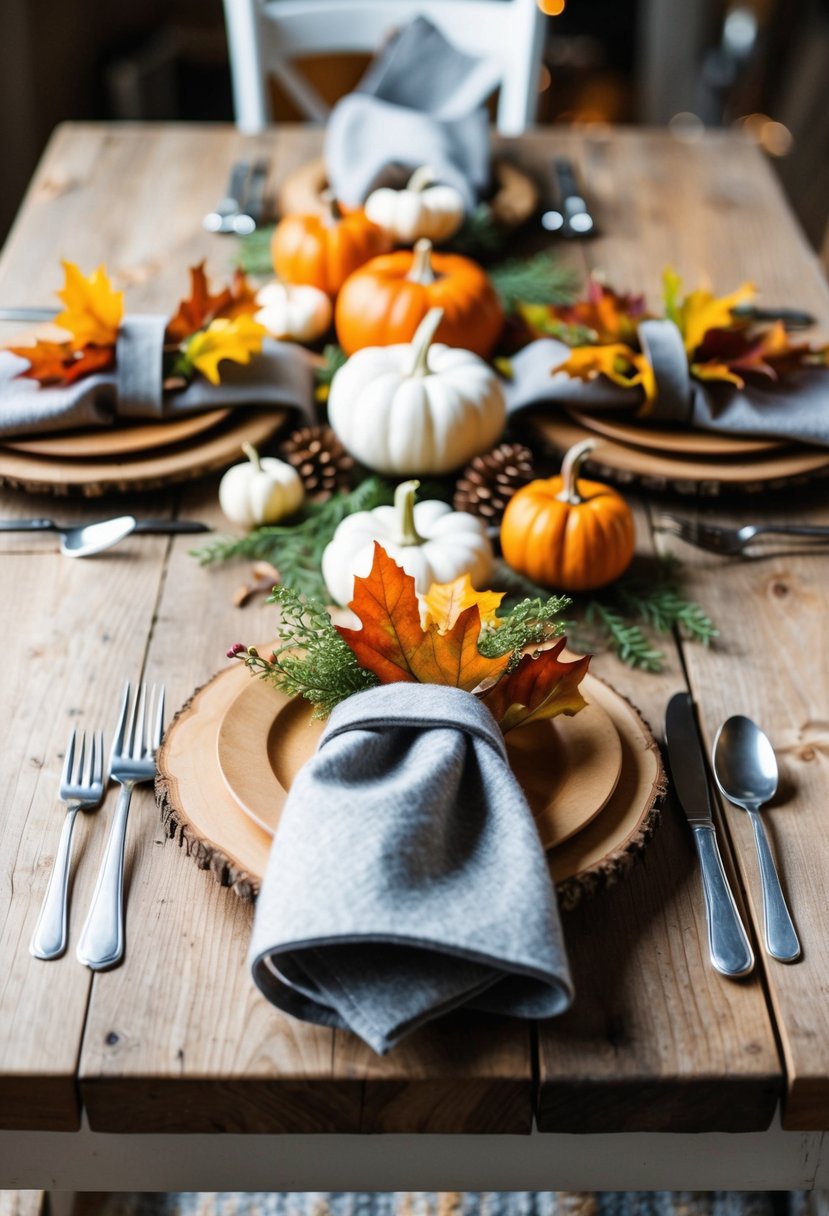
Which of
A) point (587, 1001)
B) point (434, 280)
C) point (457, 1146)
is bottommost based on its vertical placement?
point (457, 1146)

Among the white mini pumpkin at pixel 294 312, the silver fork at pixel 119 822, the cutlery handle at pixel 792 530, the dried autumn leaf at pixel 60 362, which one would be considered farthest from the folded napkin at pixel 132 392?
the cutlery handle at pixel 792 530

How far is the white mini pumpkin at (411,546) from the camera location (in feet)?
3.21

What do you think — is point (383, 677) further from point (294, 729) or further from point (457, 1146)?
point (457, 1146)

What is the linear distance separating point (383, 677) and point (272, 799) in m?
0.11

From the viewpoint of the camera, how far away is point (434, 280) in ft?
4.26

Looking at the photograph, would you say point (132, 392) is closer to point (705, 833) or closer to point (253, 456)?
point (253, 456)

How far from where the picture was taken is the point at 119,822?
2.66ft

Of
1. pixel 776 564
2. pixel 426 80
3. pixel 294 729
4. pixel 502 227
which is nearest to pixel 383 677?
pixel 294 729

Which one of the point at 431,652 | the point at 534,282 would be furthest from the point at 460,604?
the point at 534,282

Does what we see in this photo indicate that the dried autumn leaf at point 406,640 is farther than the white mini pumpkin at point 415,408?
No

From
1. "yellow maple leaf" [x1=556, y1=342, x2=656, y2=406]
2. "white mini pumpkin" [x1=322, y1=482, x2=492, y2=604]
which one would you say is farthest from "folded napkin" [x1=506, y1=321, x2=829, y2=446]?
"white mini pumpkin" [x1=322, y1=482, x2=492, y2=604]

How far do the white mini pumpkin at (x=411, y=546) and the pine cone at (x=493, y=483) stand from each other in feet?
0.25

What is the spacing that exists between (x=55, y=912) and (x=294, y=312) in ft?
2.58

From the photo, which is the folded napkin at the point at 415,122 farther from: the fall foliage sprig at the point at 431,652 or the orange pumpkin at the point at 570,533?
the fall foliage sprig at the point at 431,652
